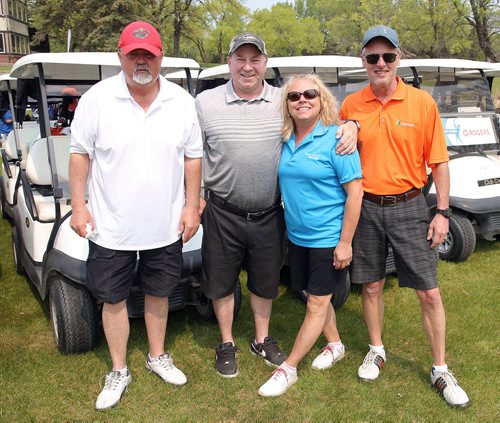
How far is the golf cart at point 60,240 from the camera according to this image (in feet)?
9.04

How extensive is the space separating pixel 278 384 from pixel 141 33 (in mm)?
1775

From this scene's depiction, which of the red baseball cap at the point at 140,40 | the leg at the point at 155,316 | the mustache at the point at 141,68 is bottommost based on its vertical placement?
the leg at the point at 155,316

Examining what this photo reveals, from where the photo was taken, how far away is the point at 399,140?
7.67 ft

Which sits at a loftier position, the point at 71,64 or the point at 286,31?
the point at 286,31

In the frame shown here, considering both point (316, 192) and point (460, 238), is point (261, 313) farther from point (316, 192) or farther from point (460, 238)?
point (460, 238)

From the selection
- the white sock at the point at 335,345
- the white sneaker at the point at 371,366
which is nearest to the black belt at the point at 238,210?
the white sock at the point at 335,345

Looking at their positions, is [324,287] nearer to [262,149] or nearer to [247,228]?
[247,228]

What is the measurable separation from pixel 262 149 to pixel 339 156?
38 cm

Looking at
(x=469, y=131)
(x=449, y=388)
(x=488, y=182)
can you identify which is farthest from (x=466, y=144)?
(x=449, y=388)

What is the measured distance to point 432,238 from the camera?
95.7 inches

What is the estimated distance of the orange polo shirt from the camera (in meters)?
2.34

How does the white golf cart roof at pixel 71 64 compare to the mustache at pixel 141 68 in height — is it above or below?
above

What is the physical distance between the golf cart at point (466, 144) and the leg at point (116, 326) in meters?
2.53

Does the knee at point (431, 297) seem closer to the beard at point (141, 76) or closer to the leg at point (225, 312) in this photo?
the leg at point (225, 312)
